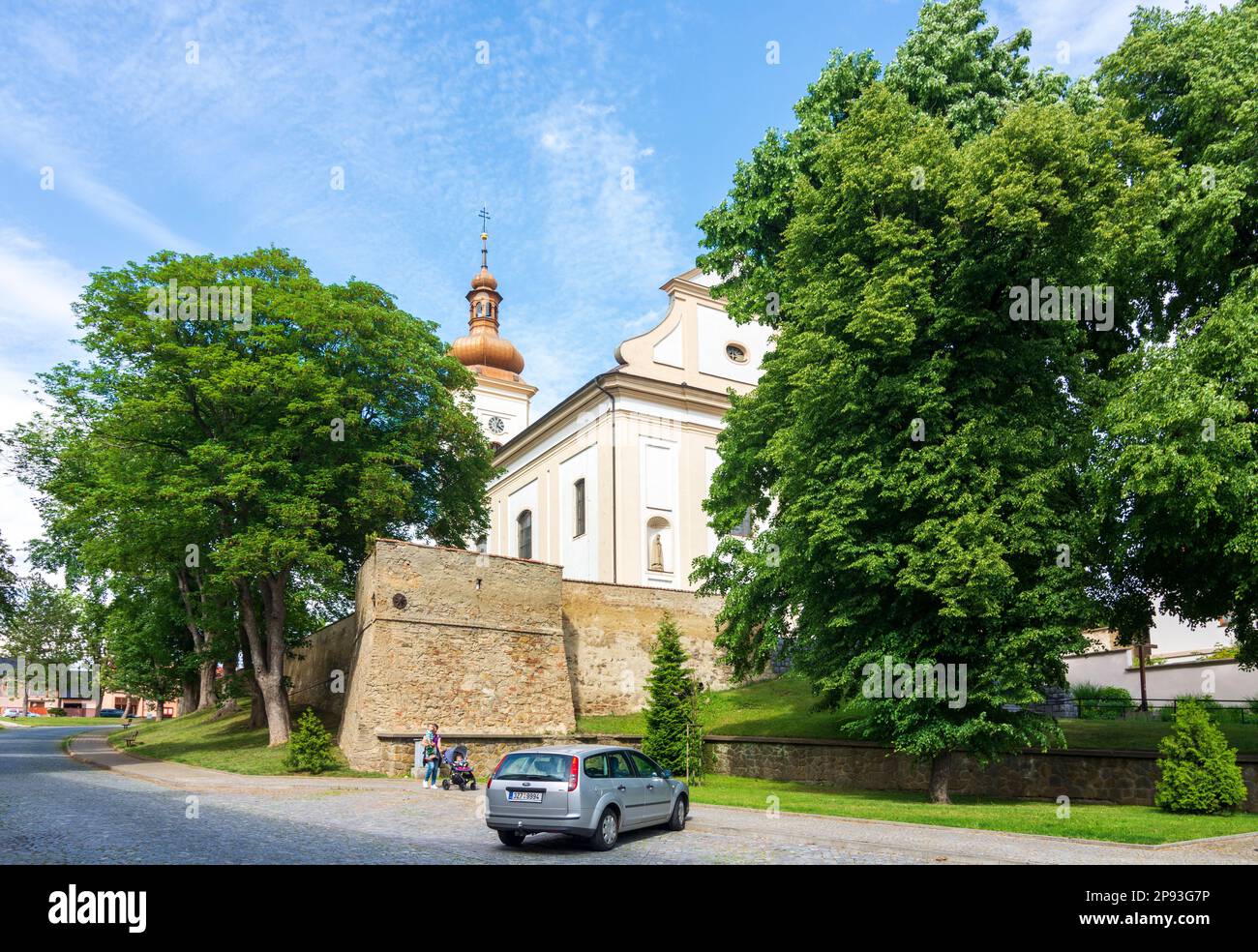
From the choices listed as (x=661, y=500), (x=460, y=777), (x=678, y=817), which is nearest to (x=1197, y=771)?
(x=678, y=817)

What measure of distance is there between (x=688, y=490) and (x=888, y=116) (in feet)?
75.3

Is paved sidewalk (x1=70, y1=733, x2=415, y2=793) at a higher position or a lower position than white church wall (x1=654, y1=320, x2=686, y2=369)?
lower

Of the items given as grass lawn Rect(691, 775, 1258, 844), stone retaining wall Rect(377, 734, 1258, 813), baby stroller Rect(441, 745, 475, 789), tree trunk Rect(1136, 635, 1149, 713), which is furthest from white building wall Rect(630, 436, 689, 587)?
baby stroller Rect(441, 745, 475, 789)

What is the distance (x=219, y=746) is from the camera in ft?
101

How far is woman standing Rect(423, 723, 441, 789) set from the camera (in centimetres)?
2184

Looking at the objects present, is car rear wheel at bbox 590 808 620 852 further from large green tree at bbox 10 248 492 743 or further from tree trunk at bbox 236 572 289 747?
tree trunk at bbox 236 572 289 747

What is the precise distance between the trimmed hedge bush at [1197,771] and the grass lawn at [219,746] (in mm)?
17434

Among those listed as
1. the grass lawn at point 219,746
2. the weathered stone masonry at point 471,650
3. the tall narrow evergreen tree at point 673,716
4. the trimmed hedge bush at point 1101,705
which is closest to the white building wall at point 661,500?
the weathered stone masonry at point 471,650

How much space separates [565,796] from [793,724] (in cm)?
1711

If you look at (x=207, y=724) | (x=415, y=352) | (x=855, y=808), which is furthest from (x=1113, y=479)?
(x=207, y=724)

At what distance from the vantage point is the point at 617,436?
131ft

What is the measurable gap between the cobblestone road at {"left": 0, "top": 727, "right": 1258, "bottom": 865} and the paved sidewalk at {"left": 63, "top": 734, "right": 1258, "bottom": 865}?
21 millimetres

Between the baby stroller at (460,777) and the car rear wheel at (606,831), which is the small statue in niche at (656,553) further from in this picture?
the car rear wheel at (606,831)
